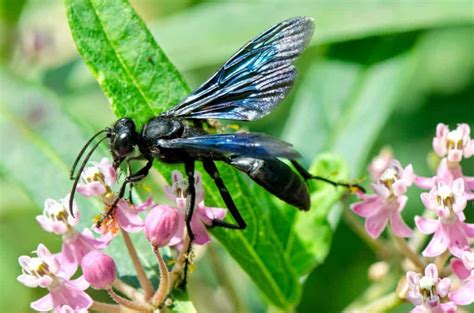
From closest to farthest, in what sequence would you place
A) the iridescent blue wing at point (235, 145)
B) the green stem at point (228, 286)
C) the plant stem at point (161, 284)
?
1. the iridescent blue wing at point (235, 145)
2. the plant stem at point (161, 284)
3. the green stem at point (228, 286)

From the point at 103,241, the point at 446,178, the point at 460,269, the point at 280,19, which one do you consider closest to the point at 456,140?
the point at 446,178

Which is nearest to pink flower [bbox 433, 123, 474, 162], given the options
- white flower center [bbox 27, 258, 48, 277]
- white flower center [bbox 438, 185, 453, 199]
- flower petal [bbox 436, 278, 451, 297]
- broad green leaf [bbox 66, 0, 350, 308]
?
white flower center [bbox 438, 185, 453, 199]

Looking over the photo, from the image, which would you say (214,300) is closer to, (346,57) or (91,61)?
(346,57)

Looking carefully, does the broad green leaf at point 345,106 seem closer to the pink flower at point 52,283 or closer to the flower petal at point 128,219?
the flower petal at point 128,219

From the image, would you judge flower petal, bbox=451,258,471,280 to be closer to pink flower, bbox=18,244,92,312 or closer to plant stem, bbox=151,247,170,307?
plant stem, bbox=151,247,170,307

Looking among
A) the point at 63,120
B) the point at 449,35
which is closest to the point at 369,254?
the point at 449,35

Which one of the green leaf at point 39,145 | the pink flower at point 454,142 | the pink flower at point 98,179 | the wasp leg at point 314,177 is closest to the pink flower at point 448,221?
the pink flower at point 454,142

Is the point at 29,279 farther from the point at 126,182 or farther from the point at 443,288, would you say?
the point at 443,288
